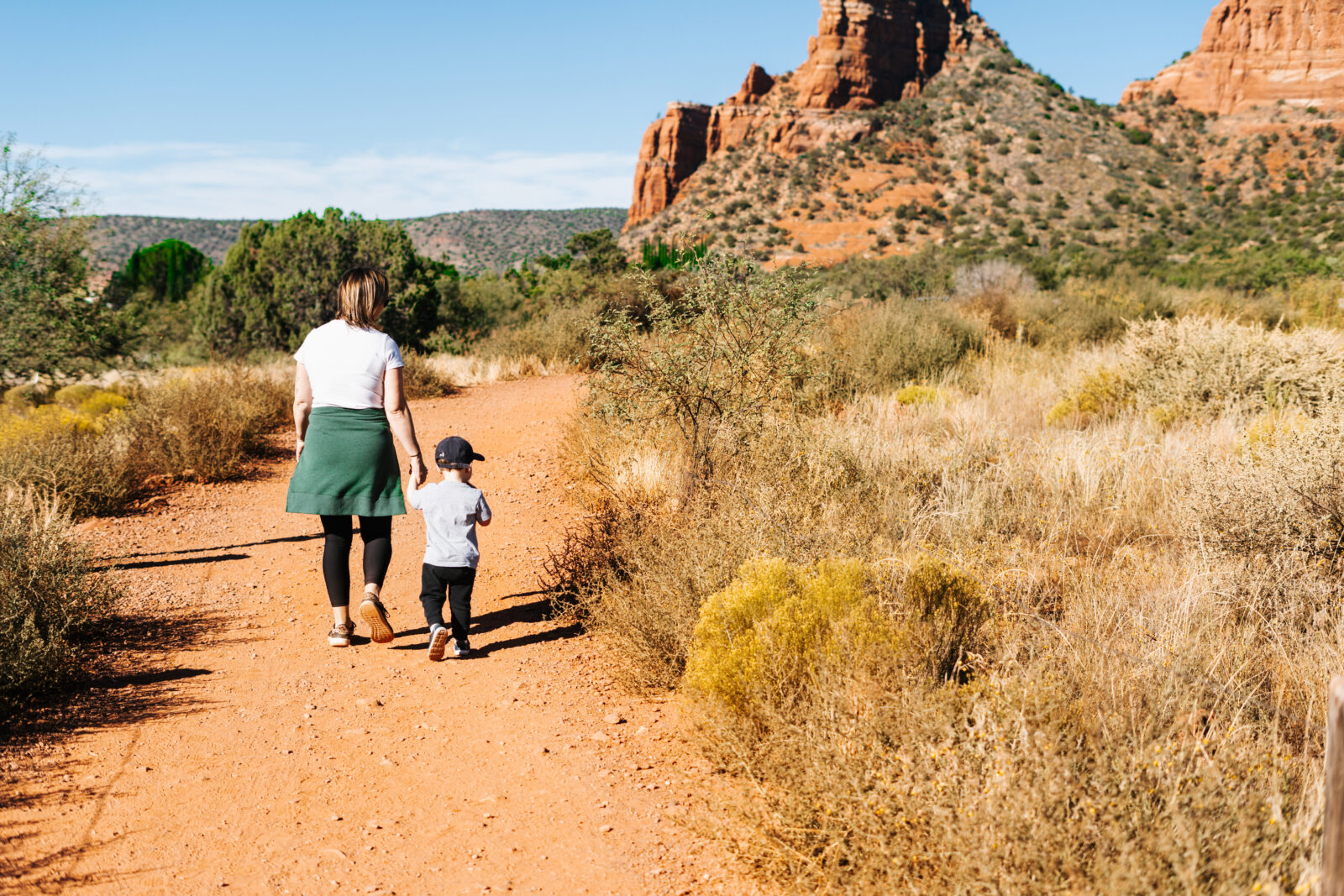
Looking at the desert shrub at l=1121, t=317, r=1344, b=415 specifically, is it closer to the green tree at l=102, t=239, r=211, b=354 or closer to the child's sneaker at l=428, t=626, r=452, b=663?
the child's sneaker at l=428, t=626, r=452, b=663

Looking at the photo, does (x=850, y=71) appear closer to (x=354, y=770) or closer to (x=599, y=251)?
(x=599, y=251)

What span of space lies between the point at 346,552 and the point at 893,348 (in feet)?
27.7

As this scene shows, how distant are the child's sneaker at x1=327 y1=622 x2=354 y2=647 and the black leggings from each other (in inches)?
5.0

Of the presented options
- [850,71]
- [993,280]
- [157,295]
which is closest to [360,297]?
[993,280]

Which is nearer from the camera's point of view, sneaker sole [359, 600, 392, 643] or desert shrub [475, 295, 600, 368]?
sneaker sole [359, 600, 392, 643]

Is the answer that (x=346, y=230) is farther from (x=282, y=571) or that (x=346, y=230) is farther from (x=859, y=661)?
(x=859, y=661)

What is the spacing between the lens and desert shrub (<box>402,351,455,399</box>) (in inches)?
524

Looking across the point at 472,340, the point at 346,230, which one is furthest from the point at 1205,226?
the point at 346,230

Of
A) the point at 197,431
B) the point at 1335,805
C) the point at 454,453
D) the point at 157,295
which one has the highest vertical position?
the point at 157,295

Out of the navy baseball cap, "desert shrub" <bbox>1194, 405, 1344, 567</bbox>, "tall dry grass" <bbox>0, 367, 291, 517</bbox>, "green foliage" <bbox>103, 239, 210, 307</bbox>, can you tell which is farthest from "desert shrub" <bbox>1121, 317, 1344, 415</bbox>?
"green foliage" <bbox>103, 239, 210, 307</bbox>

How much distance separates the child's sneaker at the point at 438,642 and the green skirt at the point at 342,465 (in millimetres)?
655

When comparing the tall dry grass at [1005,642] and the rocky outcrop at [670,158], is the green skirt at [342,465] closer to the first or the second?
the tall dry grass at [1005,642]

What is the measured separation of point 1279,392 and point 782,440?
540cm

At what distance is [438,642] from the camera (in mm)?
4449
